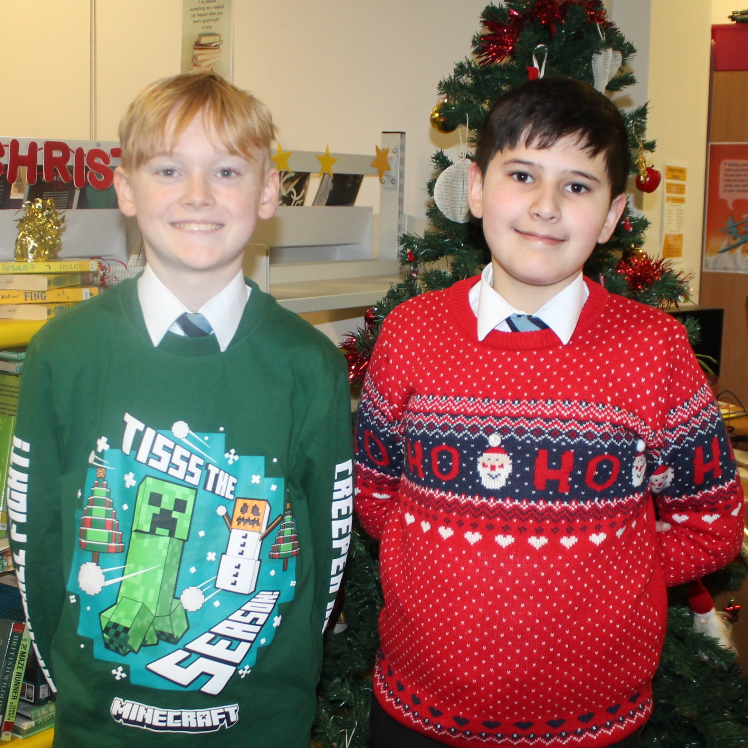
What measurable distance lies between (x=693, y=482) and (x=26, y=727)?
5.10ft

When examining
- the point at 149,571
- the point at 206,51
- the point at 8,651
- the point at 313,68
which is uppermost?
the point at 313,68

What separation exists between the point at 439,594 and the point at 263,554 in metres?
0.27

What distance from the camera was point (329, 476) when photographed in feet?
4.05

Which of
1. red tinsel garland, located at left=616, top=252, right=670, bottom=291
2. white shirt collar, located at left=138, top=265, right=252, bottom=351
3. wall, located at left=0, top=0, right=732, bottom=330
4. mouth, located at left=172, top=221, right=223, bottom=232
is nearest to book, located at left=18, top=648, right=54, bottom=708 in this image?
white shirt collar, located at left=138, top=265, right=252, bottom=351

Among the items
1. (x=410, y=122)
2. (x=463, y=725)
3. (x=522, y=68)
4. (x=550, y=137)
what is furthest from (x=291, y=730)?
(x=410, y=122)

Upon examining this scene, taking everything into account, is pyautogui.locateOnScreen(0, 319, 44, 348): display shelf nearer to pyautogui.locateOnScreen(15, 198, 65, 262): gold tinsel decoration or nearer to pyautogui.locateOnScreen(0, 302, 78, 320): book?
pyautogui.locateOnScreen(0, 302, 78, 320): book

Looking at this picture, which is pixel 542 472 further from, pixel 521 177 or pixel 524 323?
pixel 521 177

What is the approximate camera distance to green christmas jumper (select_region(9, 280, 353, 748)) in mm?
1132

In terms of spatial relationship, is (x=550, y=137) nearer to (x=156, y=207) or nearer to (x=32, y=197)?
(x=156, y=207)

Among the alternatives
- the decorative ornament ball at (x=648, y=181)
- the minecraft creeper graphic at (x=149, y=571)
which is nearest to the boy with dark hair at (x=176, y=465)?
the minecraft creeper graphic at (x=149, y=571)

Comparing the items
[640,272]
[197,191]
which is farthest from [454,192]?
[197,191]

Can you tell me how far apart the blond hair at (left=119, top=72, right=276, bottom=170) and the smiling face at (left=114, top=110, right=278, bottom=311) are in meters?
0.01

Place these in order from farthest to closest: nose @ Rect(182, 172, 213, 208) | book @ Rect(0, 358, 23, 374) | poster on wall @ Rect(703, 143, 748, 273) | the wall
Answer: poster on wall @ Rect(703, 143, 748, 273) < the wall < book @ Rect(0, 358, 23, 374) < nose @ Rect(182, 172, 213, 208)

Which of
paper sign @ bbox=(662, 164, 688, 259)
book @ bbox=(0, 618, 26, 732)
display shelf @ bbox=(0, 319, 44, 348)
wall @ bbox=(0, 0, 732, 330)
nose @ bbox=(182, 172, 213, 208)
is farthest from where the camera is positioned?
wall @ bbox=(0, 0, 732, 330)
